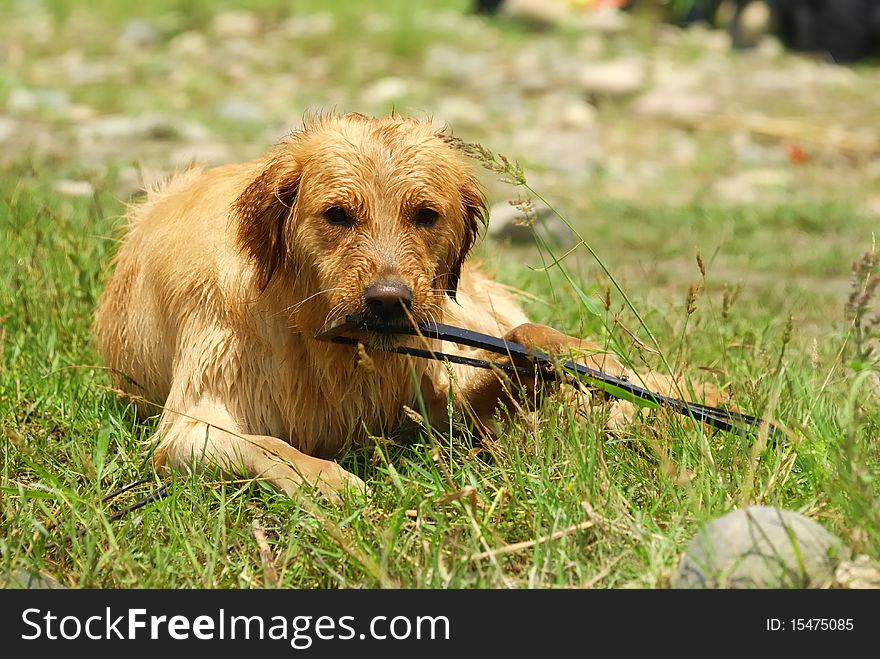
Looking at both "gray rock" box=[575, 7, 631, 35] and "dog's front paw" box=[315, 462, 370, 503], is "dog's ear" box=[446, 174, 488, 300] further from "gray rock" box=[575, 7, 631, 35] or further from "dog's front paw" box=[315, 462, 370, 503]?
"gray rock" box=[575, 7, 631, 35]

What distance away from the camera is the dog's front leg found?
Answer: 12.7ft

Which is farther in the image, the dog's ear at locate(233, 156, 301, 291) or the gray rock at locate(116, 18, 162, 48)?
the gray rock at locate(116, 18, 162, 48)

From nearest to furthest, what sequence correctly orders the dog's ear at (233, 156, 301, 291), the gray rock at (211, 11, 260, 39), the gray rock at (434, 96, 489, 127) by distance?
the dog's ear at (233, 156, 301, 291) < the gray rock at (434, 96, 489, 127) < the gray rock at (211, 11, 260, 39)

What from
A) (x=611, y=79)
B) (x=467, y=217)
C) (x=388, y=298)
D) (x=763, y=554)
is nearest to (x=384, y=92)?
(x=611, y=79)

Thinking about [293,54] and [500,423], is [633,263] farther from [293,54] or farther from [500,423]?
[293,54]

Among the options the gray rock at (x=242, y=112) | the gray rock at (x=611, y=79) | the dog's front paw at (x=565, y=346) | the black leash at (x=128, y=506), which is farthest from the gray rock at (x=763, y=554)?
the gray rock at (x=611, y=79)

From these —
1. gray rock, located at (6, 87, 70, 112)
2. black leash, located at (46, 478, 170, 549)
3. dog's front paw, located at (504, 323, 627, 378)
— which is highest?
dog's front paw, located at (504, 323, 627, 378)

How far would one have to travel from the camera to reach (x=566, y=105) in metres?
13.0

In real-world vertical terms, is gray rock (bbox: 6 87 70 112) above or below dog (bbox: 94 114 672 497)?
below

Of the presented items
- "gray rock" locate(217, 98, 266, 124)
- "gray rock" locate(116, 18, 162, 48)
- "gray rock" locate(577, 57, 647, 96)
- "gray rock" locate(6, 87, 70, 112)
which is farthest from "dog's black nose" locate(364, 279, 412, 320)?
"gray rock" locate(116, 18, 162, 48)

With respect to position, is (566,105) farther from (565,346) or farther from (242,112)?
(565,346)

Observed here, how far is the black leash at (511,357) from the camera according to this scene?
381cm

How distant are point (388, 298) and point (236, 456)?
881 millimetres
